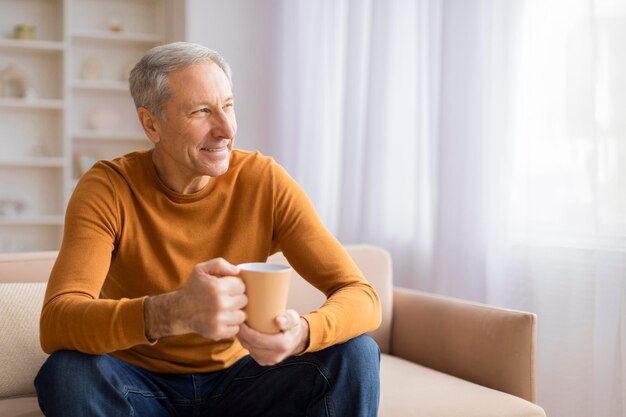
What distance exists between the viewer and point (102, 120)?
492 centimetres

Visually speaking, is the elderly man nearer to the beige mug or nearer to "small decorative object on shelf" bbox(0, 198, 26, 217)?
the beige mug

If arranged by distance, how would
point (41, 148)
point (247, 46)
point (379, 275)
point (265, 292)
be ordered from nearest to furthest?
point (265, 292) → point (379, 275) → point (247, 46) → point (41, 148)

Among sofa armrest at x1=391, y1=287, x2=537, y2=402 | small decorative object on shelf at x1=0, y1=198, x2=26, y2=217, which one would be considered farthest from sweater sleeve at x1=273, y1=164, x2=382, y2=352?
small decorative object on shelf at x1=0, y1=198, x2=26, y2=217

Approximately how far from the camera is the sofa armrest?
1980mm

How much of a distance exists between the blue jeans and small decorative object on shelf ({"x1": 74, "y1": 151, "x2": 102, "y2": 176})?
3.44 m

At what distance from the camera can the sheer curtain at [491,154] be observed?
86.9 inches

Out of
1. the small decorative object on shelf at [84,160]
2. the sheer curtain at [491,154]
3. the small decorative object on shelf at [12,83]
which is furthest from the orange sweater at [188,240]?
the small decorative object on shelf at [12,83]

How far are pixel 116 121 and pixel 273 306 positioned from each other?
408 centimetres

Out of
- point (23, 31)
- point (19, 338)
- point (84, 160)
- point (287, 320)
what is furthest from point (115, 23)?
point (287, 320)

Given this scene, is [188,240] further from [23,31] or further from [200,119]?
[23,31]

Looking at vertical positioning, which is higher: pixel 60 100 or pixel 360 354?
pixel 60 100

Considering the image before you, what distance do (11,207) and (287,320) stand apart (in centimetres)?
391

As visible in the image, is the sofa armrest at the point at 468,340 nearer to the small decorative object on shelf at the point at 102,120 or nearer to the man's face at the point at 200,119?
the man's face at the point at 200,119

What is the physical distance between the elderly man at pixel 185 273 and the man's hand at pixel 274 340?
0.05 ft
